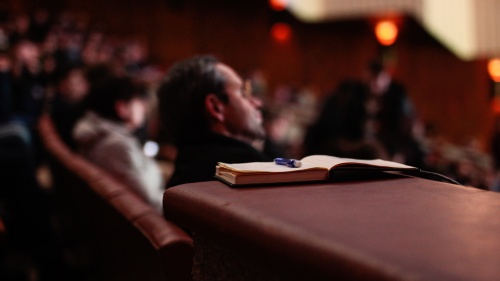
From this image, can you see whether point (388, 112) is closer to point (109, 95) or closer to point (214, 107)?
point (109, 95)

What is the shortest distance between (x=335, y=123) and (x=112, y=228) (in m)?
2.14

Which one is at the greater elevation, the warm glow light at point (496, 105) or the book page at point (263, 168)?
the warm glow light at point (496, 105)

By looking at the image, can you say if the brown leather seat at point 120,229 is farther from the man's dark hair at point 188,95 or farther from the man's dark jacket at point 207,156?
the man's dark hair at point 188,95

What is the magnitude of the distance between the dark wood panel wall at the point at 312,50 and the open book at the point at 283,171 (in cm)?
1042

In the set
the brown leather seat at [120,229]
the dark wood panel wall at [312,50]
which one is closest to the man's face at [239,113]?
the brown leather seat at [120,229]

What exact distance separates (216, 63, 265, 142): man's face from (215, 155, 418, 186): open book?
0.70 meters

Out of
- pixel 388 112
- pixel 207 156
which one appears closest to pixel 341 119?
pixel 388 112

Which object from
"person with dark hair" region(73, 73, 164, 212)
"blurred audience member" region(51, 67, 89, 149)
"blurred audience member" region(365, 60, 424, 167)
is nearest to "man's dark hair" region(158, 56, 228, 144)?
"person with dark hair" region(73, 73, 164, 212)

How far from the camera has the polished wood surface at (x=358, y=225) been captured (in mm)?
499

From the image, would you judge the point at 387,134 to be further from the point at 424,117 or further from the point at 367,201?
the point at 424,117

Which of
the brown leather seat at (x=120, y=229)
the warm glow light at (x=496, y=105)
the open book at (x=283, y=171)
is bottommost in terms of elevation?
the brown leather seat at (x=120, y=229)

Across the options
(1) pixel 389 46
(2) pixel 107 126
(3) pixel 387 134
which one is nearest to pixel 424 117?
(1) pixel 389 46

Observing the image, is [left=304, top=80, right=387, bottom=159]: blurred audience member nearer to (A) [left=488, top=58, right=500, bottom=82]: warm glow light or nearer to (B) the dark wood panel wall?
(B) the dark wood panel wall

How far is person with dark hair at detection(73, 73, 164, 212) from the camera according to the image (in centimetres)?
248
